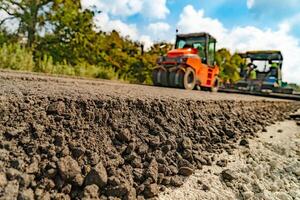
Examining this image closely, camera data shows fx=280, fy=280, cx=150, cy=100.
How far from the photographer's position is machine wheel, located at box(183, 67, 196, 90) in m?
8.38

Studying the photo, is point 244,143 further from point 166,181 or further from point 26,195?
point 26,195

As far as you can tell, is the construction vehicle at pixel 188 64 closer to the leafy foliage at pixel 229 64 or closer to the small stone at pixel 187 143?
the small stone at pixel 187 143

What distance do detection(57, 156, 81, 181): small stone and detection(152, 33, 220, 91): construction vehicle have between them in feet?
22.3

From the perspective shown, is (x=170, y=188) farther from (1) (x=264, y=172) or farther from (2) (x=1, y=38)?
(2) (x=1, y=38)

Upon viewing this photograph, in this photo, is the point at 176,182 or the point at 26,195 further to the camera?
the point at 176,182

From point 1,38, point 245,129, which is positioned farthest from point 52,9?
point 245,129

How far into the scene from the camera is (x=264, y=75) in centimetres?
1579

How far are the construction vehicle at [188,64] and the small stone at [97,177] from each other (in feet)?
22.1

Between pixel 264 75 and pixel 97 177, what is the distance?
15673 mm

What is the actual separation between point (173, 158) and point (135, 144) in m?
0.42

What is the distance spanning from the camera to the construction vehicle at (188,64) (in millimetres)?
8492

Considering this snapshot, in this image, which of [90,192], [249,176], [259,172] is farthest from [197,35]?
[90,192]

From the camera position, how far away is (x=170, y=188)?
2.20 metres

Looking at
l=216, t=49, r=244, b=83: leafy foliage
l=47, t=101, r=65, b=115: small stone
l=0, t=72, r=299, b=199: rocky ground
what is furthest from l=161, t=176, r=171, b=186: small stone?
l=216, t=49, r=244, b=83: leafy foliage
